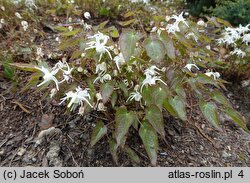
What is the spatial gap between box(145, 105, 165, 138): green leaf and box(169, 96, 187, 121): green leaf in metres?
0.07

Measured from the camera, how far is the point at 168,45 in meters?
1.46

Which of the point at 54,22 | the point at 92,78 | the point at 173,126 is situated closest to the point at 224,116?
the point at 173,126

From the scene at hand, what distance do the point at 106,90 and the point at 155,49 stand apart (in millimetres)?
255

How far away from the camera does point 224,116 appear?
212 cm

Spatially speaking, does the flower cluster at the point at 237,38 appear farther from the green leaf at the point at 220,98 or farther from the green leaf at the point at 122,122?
the green leaf at the point at 122,122

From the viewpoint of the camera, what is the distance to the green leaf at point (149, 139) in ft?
4.56

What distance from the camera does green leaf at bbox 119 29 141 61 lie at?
1.34 m

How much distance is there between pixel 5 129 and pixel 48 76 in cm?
65

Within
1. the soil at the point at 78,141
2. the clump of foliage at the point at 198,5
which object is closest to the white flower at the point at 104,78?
the soil at the point at 78,141

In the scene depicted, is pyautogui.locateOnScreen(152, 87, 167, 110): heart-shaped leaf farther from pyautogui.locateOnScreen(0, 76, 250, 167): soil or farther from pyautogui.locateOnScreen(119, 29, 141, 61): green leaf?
pyautogui.locateOnScreen(0, 76, 250, 167): soil

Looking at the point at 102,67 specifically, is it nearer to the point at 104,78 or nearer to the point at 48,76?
the point at 104,78

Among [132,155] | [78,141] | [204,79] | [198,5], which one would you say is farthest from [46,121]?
[198,5]

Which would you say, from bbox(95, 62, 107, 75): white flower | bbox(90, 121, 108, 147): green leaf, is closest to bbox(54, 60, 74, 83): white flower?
bbox(95, 62, 107, 75): white flower

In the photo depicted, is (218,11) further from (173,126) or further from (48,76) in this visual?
(48,76)
